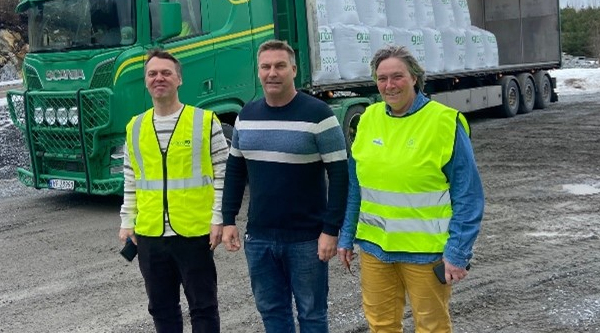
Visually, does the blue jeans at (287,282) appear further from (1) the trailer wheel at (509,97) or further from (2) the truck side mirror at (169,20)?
(1) the trailer wheel at (509,97)

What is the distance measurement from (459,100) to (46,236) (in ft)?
31.3

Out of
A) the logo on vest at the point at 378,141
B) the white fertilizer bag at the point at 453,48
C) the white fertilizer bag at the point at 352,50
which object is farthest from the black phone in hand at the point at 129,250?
the white fertilizer bag at the point at 453,48

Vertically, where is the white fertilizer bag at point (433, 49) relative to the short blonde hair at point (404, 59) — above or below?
above

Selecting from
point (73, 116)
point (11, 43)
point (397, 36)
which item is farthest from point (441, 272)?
point (11, 43)

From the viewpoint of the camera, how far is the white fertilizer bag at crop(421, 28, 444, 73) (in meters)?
12.8

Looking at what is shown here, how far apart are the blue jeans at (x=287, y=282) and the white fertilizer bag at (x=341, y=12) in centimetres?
734

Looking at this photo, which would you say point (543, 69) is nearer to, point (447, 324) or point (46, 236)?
point (46, 236)

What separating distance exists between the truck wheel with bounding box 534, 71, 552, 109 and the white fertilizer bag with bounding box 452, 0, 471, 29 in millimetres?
4389

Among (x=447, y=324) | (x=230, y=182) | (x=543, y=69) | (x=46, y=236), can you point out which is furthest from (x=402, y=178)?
(x=543, y=69)

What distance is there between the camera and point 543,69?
60.4ft

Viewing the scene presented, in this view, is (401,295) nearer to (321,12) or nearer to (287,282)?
(287,282)

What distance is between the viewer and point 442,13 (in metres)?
13.6

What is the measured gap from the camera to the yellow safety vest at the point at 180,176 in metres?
3.61

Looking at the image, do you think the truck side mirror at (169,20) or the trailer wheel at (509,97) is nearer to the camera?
the truck side mirror at (169,20)
